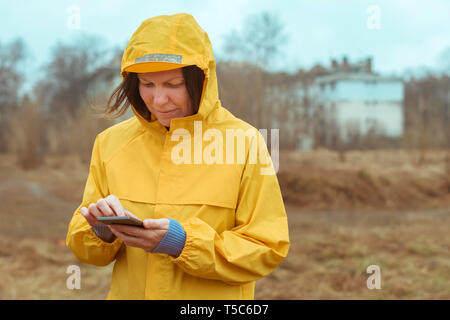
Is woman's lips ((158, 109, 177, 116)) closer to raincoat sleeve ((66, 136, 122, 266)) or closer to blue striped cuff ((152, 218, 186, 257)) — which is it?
raincoat sleeve ((66, 136, 122, 266))

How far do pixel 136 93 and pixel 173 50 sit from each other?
Result: 287 mm

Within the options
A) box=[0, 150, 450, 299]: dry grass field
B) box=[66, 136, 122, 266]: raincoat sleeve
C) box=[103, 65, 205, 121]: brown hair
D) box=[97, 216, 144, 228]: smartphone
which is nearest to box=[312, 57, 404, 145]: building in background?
box=[0, 150, 450, 299]: dry grass field

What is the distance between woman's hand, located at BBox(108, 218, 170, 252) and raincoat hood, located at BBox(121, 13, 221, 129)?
406 mm

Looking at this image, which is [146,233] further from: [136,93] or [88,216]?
[136,93]

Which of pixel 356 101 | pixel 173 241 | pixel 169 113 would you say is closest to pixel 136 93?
pixel 169 113

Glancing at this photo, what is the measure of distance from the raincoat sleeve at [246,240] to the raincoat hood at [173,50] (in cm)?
26

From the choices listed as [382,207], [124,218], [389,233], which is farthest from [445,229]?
[124,218]

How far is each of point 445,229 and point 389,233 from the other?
1.02 m

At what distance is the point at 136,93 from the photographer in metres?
1.76

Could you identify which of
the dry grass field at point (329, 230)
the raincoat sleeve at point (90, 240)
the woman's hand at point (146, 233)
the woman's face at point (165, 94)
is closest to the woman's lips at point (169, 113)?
the woman's face at point (165, 94)

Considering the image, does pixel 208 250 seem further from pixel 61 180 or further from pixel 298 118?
pixel 61 180

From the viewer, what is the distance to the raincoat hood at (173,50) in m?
1.55

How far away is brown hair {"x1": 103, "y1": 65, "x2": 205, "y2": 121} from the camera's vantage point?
1.63 metres

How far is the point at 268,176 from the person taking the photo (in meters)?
1.60
